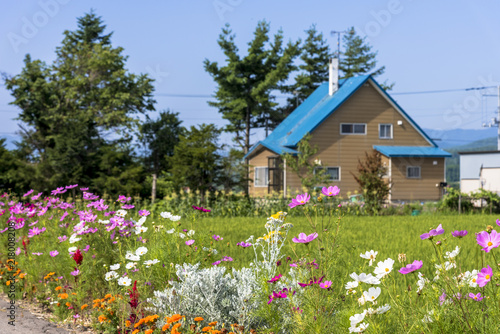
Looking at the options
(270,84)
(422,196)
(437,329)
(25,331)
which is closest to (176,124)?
(270,84)

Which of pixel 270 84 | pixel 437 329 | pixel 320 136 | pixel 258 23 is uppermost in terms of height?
pixel 258 23

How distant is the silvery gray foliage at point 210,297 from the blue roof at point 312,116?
23261mm

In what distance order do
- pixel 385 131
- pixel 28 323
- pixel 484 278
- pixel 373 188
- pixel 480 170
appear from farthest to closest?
pixel 480 170 → pixel 385 131 → pixel 373 188 → pixel 28 323 → pixel 484 278

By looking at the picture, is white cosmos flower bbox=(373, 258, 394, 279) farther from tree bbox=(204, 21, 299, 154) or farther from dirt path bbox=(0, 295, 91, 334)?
tree bbox=(204, 21, 299, 154)

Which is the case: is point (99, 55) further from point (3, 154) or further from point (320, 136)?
point (320, 136)

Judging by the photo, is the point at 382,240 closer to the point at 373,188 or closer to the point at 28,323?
the point at 28,323

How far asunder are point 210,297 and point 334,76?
91.9 feet

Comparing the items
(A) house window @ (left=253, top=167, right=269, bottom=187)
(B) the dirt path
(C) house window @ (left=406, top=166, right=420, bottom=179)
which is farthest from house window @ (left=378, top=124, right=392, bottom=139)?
(B) the dirt path

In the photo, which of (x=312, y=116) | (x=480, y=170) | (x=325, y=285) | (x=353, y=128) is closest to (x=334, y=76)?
(x=312, y=116)

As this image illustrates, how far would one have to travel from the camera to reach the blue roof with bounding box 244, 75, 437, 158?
28.5 meters

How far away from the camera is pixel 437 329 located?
2.89 metres

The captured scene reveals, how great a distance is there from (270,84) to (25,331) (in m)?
33.7

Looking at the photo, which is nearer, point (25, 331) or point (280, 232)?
point (280, 232)

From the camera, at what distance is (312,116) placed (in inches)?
1180
